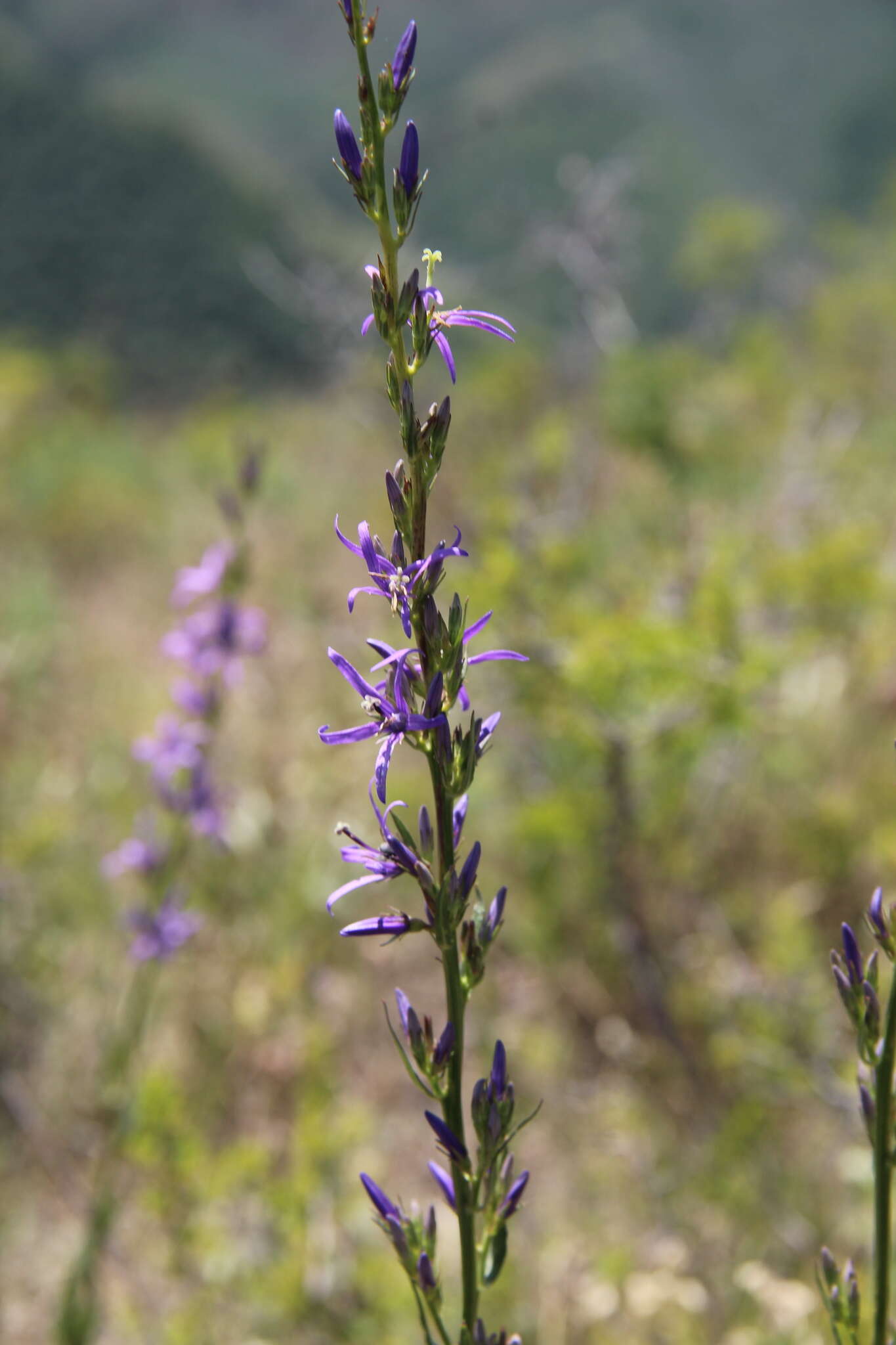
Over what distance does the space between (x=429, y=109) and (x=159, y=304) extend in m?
23.4

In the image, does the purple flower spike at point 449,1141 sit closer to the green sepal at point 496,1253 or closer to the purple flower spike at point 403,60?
the green sepal at point 496,1253

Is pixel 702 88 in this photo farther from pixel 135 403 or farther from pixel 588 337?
pixel 588 337

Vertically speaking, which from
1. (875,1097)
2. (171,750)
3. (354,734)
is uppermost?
(171,750)

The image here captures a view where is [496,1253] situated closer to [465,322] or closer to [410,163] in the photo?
[465,322]

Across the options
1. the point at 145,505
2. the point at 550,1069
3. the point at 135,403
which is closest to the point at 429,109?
the point at 135,403

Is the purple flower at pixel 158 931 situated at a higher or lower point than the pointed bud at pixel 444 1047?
higher

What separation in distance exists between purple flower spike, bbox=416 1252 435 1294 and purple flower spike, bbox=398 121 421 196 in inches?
58.5

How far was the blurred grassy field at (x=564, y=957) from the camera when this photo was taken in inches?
123

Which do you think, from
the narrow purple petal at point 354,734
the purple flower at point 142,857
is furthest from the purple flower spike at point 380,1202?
the purple flower at point 142,857

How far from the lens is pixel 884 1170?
45.9 inches

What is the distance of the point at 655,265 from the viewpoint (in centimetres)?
3759

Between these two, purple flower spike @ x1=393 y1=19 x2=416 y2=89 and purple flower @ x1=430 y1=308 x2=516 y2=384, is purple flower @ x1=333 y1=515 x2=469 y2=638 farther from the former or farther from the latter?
purple flower spike @ x1=393 y1=19 x2=416 y2=89

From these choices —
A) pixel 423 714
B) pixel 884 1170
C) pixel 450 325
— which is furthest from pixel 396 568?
pixel 884 1170

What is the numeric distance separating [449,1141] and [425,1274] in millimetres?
256
